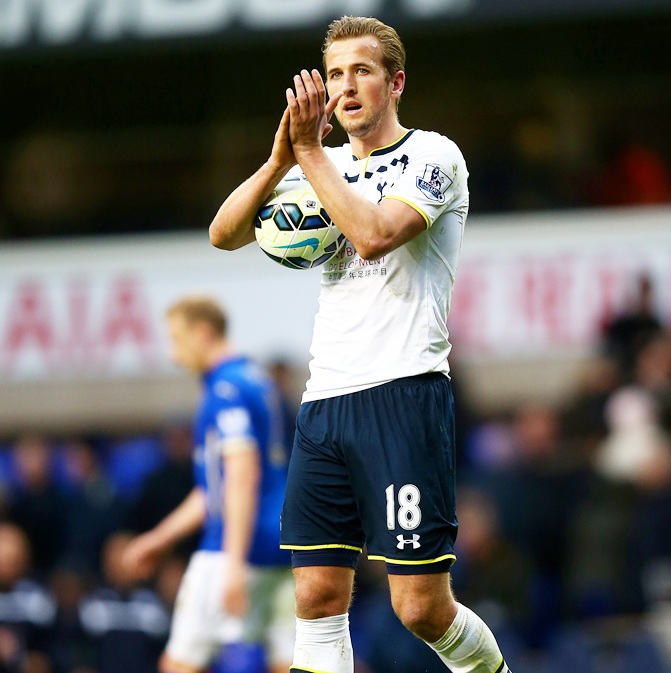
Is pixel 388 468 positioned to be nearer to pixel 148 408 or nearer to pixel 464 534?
pixel 464 534

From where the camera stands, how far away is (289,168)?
173 inches

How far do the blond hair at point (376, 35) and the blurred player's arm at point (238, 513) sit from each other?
2.58m

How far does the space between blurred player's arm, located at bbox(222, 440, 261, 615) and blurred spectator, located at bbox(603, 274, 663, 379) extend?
14.3 feet

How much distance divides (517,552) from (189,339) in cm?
305

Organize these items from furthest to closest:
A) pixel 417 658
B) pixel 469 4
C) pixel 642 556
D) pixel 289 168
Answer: pixel 469 4 < pixel 642 556 < pixel 417 658 < pixel 289 168

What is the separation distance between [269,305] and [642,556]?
17.0 feet

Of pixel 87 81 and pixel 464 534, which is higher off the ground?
pixel 87 81

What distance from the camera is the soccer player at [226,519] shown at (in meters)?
→ 6.60

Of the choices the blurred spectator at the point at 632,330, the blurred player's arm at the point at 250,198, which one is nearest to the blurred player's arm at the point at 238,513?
the blurred player's arm at the point at 250,198

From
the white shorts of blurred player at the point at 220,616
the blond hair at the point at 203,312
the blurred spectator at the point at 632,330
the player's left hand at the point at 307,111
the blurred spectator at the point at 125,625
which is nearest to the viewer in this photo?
the player's left hand at the point at 307,111

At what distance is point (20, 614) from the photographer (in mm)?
9078

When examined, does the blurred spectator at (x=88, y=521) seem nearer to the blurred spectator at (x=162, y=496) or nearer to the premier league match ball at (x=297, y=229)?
the blurred spectator at (x=162, y=496)

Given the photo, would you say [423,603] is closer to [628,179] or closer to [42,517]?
[42,517]

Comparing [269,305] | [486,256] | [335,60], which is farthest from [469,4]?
[335,60]
